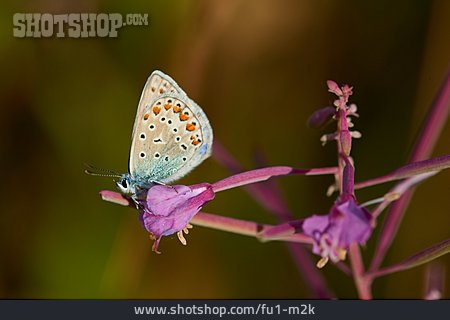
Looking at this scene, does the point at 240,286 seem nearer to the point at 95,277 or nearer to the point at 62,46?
the point at 95,277

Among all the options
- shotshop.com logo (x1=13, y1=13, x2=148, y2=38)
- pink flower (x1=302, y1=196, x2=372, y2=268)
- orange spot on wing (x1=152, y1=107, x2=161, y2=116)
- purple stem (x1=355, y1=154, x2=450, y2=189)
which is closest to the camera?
pink flower (x1=302, y1=196, x2=372, y2=268)

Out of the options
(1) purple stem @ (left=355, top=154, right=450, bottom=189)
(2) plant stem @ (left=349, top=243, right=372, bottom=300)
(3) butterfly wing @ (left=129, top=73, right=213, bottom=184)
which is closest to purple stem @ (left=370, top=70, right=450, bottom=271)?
(2) plant stem @ (left=349, top=243, right=372, bottom=300)

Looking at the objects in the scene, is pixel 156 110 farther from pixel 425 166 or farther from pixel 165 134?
pixel 425 166

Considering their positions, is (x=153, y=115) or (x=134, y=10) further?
(x=134, y=10)

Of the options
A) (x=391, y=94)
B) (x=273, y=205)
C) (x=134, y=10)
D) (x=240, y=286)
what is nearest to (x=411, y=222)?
(x=391, y=94)

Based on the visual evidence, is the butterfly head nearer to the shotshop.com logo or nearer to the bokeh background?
the bokeh background

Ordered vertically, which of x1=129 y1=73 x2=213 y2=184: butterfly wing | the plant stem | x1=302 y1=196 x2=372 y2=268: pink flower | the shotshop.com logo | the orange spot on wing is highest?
the shotshop.com logo
